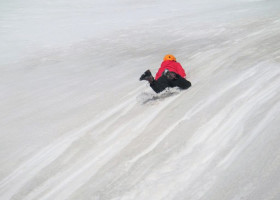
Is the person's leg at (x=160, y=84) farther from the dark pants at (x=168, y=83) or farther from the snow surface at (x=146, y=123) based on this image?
the snow surface at (x=146, y=123)

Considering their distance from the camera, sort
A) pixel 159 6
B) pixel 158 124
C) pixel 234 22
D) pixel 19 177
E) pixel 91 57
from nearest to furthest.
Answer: pixel 19 177, pixel 158 124, pixel 91 57, pixel 234 22, pixel 159 6

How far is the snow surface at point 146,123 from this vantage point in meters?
3.48

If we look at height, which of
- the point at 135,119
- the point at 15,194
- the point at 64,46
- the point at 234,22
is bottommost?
the point at 15,194

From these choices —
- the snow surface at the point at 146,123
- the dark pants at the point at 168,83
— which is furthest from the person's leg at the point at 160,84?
the snow surface at the point at 146,123

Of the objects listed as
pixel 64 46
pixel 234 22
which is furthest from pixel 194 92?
pixel 64 46

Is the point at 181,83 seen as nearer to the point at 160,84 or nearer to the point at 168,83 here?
the point at 168,83

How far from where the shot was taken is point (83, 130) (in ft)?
16.7

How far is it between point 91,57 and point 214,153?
6814 millimetres

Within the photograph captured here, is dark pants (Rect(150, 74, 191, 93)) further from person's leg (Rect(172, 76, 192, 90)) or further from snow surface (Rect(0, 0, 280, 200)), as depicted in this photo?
snow surface (Rect(0, 0, 280, 200))

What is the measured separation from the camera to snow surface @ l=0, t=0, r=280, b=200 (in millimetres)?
3480

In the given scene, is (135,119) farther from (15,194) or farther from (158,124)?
(15,194)

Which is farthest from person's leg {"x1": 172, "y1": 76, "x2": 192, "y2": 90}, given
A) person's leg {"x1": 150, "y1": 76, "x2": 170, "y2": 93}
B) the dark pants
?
person's leg {"x1": 150, "y1": 76, "x2": 170, "y2": 93}

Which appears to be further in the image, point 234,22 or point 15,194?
point 234,22

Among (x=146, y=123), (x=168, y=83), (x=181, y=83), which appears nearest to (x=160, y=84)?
(x=168, y=83)
